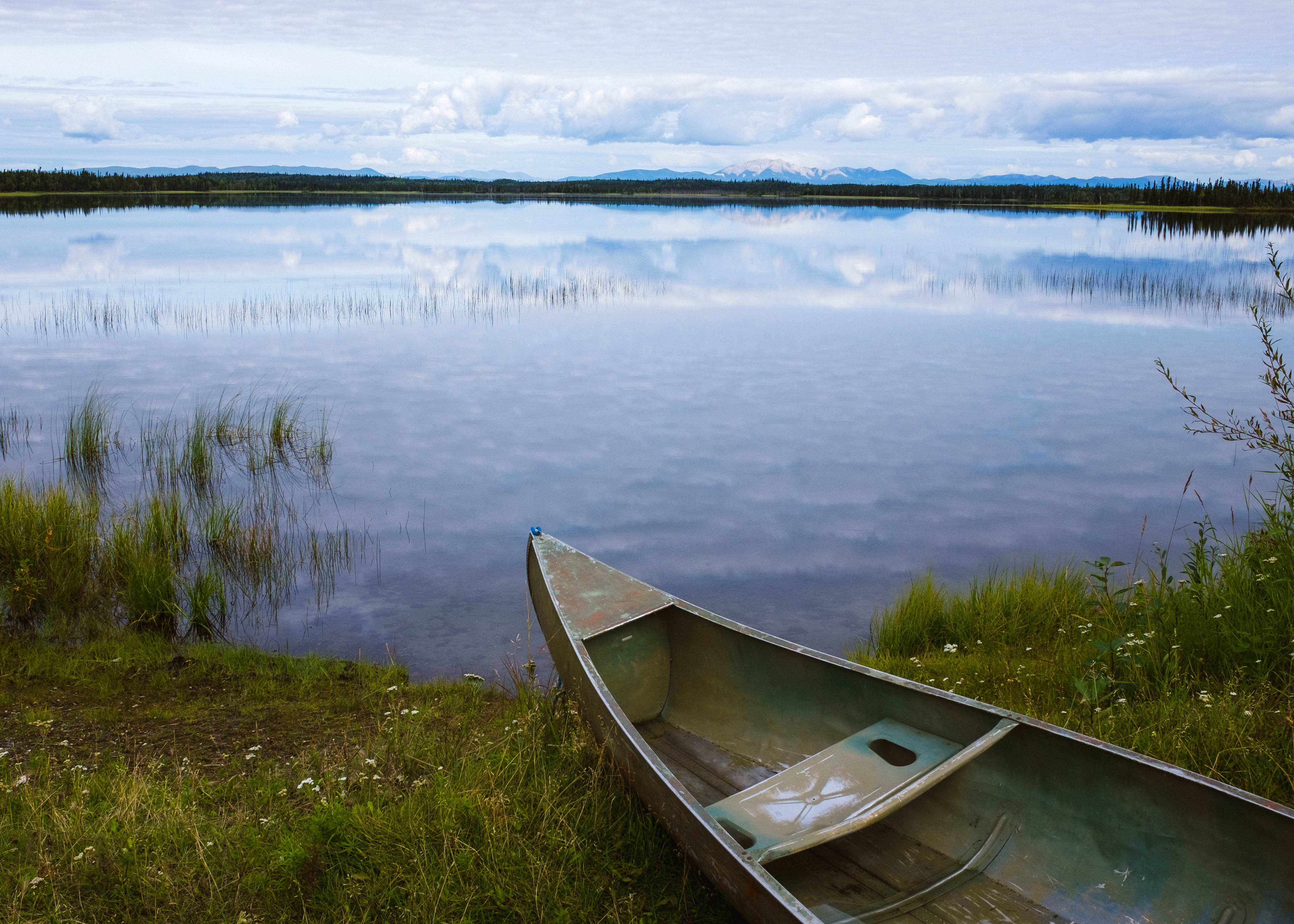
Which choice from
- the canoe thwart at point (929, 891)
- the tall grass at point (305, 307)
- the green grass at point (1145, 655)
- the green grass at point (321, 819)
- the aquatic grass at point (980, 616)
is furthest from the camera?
the tall grass at point (305, 307)

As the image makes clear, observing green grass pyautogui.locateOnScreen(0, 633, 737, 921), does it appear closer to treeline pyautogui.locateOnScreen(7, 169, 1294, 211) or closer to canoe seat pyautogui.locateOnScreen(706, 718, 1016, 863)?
canoe seat pyautogui.locateOnScreen(706, 718, 1016, 863)

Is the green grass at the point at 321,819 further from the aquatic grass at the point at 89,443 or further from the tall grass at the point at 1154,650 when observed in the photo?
the aquatic grass at the point at 89,443

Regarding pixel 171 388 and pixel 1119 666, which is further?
pixel 171 388

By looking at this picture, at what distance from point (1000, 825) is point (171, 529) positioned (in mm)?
7512

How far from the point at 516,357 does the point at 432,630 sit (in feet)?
36.4

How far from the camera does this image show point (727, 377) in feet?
54.6

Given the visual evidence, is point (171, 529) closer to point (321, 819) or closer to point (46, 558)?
point (46, 558)

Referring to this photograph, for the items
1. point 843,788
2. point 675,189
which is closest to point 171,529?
point 843,788

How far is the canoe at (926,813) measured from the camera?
3.54 m

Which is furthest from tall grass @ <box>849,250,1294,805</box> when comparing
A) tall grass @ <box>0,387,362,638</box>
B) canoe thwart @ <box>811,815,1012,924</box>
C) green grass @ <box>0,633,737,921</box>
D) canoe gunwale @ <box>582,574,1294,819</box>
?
tall grass @ <box>0,387,362,638</box>

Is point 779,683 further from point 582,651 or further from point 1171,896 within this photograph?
point 1171,896

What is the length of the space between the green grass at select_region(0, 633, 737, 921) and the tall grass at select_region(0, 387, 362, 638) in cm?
152

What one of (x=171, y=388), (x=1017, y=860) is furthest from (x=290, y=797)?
(x=171, y=388)

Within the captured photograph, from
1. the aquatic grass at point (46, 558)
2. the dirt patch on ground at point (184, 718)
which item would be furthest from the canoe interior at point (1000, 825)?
the aquatic grass at point (46, 558)
